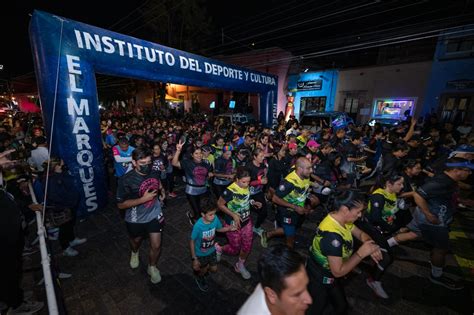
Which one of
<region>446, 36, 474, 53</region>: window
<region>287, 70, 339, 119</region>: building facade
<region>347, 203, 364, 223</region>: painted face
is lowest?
<region>347, 203, 364, 223</region>: painted face

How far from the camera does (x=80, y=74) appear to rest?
5258 mm

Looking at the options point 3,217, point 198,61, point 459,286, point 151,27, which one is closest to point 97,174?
point 3,217

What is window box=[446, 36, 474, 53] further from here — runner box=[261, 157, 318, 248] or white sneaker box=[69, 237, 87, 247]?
white sneaker box=[69, 237, 87, 247]

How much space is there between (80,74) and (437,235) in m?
8.05

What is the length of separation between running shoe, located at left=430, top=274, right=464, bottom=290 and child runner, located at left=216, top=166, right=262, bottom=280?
127 inches

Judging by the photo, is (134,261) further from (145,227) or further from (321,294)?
(321,294)

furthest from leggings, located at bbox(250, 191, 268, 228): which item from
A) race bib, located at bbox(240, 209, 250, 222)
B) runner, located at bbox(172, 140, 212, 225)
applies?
runner, located at bbox(172, 140, 212, 225)

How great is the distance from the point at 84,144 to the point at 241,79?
785cm

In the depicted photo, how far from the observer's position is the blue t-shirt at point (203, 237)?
3.22m

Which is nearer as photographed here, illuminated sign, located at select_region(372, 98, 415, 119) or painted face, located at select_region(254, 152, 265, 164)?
painted face, located at select_region(254, 152, 265, 164)

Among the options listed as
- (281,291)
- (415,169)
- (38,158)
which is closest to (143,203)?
(281,291)

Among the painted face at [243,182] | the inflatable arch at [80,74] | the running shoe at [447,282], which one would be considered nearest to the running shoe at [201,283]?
the painted face at [243,182]

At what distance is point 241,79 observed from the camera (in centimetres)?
1105

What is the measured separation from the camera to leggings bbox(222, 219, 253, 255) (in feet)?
12.3
